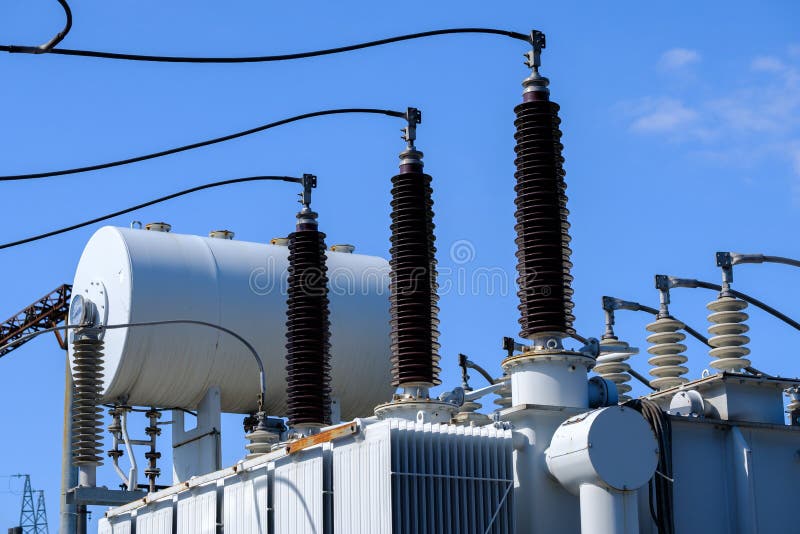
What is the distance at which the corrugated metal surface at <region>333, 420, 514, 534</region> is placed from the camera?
44.6 feet

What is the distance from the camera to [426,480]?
13727mm

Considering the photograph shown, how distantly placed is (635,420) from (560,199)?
2828mm

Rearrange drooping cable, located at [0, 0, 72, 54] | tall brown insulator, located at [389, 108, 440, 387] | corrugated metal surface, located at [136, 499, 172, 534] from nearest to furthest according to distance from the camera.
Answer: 1. drooping cable, located at [0, 0, 72, 54]
2. tall brown insulator, located at [389, 108, 440, 387]
3. corrugated metal surface, located at [136, 499, 172, 534]

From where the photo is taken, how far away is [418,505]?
1368cm

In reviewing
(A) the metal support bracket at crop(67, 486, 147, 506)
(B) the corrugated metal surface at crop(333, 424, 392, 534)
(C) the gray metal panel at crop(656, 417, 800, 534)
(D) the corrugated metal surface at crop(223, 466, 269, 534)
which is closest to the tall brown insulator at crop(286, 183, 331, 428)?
(D) the corrugated metal surface at crop(223, 466, 269, 534)

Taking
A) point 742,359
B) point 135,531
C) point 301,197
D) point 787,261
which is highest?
point 301,197

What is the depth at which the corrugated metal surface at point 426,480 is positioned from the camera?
44.6 feet

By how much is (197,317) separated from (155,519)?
8.83 metres

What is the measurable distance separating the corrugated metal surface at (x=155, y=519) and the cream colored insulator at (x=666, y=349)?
6.13 m

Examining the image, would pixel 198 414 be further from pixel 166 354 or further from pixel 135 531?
pixel 135 531

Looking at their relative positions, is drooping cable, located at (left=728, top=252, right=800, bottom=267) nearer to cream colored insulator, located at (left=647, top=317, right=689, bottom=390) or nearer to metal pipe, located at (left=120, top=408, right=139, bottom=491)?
cream colored insulator, located at (left=647, top=317, right=689, bottom=390)

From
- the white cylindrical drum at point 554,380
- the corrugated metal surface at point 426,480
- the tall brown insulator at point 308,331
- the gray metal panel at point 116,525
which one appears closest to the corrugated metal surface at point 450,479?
the corrugated metal surface at point 426,480

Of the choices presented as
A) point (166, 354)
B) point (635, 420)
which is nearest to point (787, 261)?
point (635, 420)

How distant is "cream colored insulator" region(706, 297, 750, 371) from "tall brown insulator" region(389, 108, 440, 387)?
3.18 metres
